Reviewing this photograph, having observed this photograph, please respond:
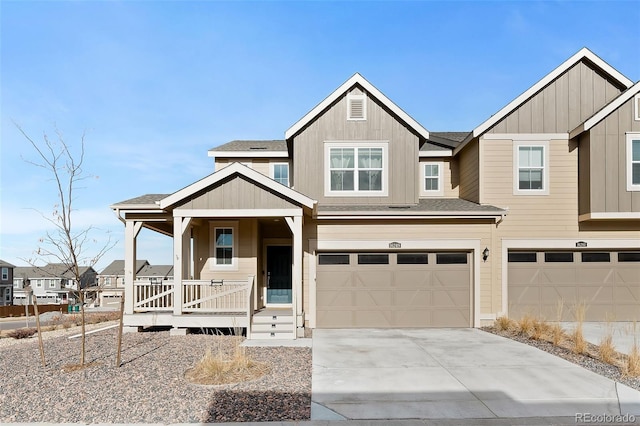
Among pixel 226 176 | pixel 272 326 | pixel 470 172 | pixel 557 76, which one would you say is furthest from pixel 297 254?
pixel 557 76

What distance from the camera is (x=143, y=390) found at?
609 cm

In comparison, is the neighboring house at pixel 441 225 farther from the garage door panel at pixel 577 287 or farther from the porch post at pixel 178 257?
the porch post at pixel 178 257

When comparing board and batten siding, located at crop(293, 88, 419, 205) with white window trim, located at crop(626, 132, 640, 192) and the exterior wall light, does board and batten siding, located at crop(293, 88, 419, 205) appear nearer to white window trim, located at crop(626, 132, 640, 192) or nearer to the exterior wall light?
the exterior wall light

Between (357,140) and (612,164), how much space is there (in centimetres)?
754

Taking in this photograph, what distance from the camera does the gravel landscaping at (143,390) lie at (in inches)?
207

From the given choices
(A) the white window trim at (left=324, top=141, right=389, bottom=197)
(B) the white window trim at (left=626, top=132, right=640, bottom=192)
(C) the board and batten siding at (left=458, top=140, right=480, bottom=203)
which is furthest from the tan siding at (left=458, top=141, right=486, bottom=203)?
(B) the white window trim at (left=626, top=132, right=640, bottom=192)

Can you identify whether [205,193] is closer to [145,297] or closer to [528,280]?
[145,297]

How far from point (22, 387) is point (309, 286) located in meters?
7.19

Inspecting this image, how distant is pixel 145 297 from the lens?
37.9 feet

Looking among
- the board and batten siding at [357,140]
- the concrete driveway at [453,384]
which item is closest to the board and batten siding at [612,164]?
the board and batten siding at [357,140]

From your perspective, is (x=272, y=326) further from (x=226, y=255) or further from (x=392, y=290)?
(x=392, y=290)

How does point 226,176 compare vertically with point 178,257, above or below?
above

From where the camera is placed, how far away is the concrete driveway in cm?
547

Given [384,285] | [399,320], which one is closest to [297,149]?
[384,285]
